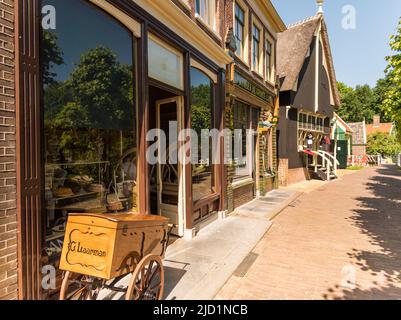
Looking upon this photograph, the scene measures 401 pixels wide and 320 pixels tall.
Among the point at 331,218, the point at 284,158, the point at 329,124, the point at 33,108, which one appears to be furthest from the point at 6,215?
the point at 329,124

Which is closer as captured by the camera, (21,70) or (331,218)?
(21,70)

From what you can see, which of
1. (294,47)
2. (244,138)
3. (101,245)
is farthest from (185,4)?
(294,47)

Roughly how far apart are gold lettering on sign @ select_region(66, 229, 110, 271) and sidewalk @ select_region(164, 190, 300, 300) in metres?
1.53

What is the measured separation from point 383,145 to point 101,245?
50.8 m

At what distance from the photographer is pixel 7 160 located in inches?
104

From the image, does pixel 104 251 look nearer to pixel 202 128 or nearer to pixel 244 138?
pixel 202 128

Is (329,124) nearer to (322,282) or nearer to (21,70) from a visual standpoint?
(322,282)

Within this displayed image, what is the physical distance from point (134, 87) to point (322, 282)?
4.39 meters

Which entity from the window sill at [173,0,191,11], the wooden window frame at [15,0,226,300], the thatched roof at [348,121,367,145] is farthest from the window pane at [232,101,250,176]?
the thatched roof at [348,121,367,145]

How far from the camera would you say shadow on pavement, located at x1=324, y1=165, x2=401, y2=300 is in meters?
3.98

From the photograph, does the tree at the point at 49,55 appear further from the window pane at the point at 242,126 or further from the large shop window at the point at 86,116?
the window pane at the point at 242,126

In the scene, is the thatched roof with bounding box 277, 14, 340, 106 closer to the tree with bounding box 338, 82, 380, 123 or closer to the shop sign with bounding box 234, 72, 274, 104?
the shop sign with bounding box 234, 72, 274, 104

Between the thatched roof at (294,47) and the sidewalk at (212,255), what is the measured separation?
9.98 meters

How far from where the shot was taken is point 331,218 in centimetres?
834
